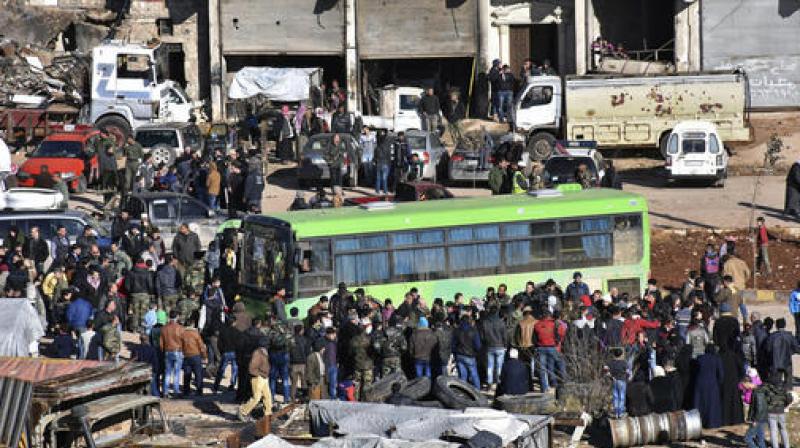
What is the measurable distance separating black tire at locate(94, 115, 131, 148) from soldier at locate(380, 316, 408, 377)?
19645mm

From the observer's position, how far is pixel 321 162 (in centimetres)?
4350

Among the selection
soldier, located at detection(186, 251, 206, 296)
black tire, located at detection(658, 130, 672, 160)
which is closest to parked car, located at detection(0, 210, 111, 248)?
soldier, located at detection(186, 251, 206, 296)

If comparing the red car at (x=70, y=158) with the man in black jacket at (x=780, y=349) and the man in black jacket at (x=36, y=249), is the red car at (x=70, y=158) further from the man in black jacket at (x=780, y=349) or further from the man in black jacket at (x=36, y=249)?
the man in black jacket at (x=780, y=349)

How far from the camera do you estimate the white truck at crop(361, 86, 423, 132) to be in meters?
49.2

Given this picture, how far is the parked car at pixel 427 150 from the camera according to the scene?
145ft

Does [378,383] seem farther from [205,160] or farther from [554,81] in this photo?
[554,81]

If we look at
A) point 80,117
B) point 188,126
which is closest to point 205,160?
point 188,126

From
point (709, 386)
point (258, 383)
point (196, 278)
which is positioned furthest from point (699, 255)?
point (258, 383)

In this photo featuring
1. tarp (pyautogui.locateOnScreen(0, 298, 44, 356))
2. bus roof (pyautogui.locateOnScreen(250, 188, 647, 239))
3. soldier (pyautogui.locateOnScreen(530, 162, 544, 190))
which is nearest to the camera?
tarp (pyautogui.locateOnScreen(0, 298, 44, 356))

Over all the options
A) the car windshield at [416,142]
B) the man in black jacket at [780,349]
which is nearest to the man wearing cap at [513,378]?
the man in black jacket at [780,349]

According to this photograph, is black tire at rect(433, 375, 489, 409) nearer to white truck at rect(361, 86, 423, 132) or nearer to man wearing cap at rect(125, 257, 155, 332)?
man wearing cap at rect(125, 257, 155, 332)

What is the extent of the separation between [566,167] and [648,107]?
627cm

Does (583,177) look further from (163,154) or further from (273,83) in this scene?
(273,83)

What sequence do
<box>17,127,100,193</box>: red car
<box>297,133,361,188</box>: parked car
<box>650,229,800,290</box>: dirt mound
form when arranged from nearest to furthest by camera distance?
1. <box>650,229,800,290</box>: dirt mound
2. <box>17,127,100,193</box>: red car
3. <box>297,133,361,188</box>: parked car
